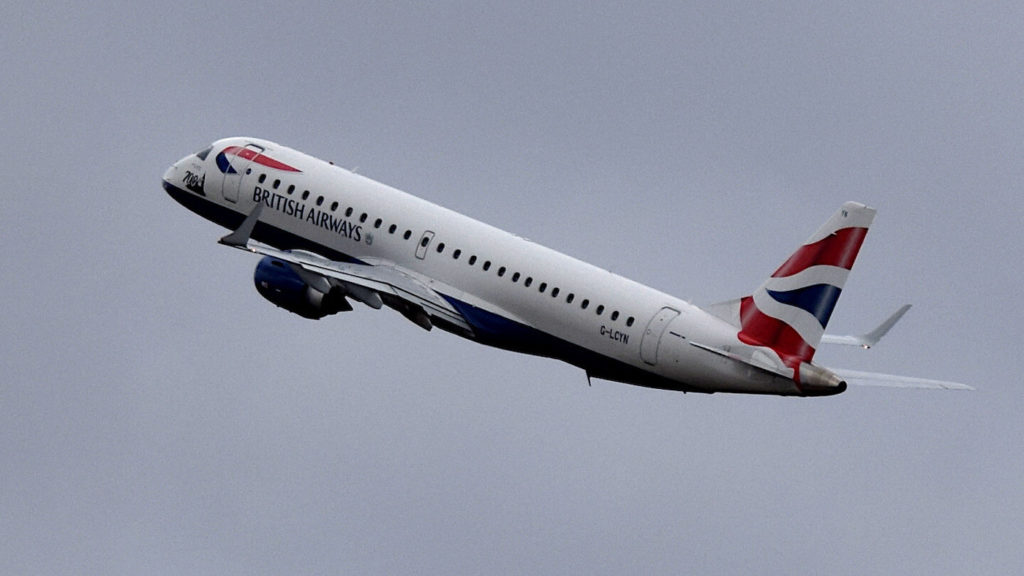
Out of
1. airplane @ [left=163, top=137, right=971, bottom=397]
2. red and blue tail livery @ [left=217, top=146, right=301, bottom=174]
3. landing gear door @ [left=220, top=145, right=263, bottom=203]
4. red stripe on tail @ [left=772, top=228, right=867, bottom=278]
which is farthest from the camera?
landing gear door @ [left=220, top=145, right=263, bottom=203]

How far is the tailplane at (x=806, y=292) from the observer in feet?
237

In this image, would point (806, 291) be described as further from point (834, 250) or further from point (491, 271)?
point (491, 271)

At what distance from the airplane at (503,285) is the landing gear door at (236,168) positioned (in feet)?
0.18

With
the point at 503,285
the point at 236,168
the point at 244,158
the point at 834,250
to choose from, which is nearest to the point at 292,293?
the point at 503,285

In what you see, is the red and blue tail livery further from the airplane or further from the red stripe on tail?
the red stripe on tail

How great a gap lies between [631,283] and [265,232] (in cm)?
1598

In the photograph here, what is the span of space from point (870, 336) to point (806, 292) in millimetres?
6039

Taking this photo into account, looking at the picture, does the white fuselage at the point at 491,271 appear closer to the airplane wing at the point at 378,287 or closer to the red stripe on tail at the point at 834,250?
the airplane wing at the point at 378,287

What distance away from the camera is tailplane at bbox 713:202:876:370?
72250 mm

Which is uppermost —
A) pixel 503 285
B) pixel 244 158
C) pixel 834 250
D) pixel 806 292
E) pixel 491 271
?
pixel 834 250

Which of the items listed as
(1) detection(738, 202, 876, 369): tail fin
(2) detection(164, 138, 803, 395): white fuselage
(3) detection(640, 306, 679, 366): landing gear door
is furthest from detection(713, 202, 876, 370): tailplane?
(3) detection(640, 306, 679, 366): landing gear door

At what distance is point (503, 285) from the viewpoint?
3157 inches

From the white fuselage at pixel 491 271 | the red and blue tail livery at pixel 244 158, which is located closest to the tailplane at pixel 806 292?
→ the white fuselage at pixel 491 271

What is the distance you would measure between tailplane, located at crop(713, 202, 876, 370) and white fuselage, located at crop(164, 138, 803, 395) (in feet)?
3.19
